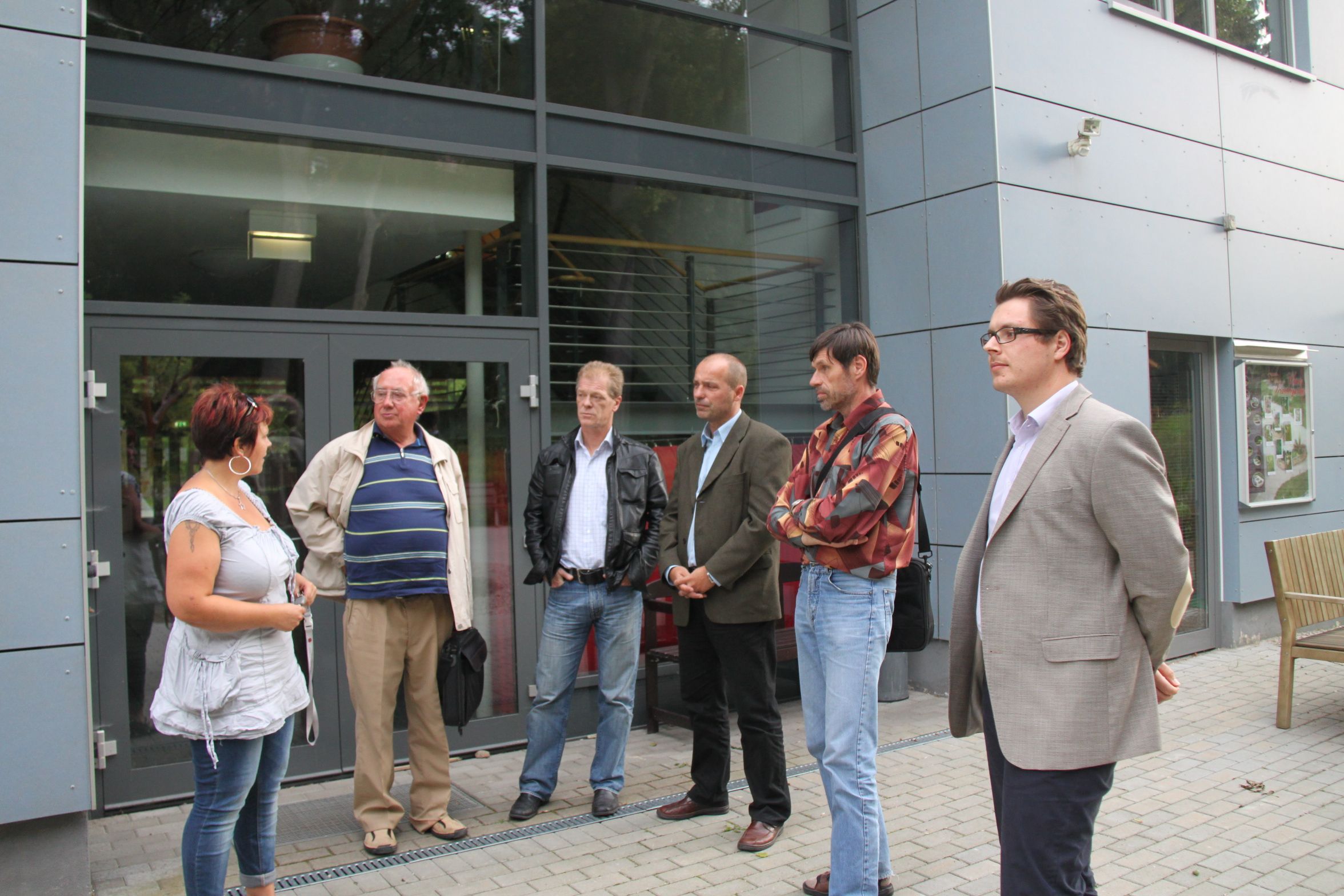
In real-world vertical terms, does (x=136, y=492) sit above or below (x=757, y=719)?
above

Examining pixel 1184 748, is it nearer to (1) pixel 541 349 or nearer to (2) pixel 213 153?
(1) pixel 541 349

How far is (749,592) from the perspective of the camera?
4.43 meters

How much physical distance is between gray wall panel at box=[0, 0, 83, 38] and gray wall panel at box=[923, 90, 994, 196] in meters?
5.10

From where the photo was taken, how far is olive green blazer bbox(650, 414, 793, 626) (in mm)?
4395

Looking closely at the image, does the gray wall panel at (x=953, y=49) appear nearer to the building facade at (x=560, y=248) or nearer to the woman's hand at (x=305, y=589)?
the building facade at (x=560, y=248)

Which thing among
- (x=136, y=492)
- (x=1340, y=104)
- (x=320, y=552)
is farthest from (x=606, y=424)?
(x=1340, y=104)

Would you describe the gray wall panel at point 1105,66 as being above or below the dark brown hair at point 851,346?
above

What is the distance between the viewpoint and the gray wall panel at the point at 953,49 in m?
6.81

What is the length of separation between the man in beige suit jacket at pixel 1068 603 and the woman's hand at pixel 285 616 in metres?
2.06

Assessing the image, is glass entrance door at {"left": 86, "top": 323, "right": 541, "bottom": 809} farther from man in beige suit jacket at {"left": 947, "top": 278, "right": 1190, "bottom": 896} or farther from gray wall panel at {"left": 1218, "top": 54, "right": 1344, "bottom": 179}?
gray wall panel at {"left": 1218, "top": 54, "right": 1344, "bottom": 179}

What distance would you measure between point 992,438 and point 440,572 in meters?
3.79

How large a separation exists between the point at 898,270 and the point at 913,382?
81 centimetres

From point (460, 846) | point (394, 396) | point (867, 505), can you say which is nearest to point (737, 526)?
point (867, 505)

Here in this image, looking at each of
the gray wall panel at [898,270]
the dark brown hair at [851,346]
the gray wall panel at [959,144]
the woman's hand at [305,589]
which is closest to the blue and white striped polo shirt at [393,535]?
the woman's hand at [305,589]
